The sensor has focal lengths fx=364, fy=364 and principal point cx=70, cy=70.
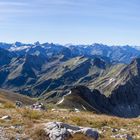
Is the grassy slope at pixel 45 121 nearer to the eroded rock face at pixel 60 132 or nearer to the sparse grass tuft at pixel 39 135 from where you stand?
the sparse grass tuft at pixel 39 135

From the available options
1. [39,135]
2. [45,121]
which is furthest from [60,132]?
[45,121]

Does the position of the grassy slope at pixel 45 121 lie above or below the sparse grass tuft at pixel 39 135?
below

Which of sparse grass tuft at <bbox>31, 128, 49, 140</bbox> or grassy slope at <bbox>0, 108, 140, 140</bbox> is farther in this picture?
grassy slope at <bbox>0, 108, 140, 140</bbox>

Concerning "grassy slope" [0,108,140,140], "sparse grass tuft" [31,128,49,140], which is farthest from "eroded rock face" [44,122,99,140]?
"grassy slope" [0,108,140,140]

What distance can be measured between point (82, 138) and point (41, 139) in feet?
6.61

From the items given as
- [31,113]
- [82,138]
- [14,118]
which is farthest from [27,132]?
[31,113]

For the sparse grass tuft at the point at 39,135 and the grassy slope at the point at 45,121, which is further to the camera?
the grassy slope at the point at 45,121

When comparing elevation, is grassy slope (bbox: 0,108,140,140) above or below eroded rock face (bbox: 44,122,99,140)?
below

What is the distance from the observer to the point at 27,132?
18703 millimetres

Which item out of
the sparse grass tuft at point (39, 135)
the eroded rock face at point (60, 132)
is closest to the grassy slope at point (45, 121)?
the sparse grass tuft at point (39, 135)

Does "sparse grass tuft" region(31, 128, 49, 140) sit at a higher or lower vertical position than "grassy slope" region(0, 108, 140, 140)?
higher

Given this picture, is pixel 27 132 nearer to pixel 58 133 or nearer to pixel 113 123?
pixel 58 133

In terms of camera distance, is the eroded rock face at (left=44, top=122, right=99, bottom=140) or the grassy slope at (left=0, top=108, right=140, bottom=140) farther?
the grassy slope at (left=0, top=108, right=140, bottom=140)

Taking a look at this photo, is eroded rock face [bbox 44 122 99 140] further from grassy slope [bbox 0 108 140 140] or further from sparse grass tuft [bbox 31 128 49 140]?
grassy slope [bbox 0 108 140 140]
